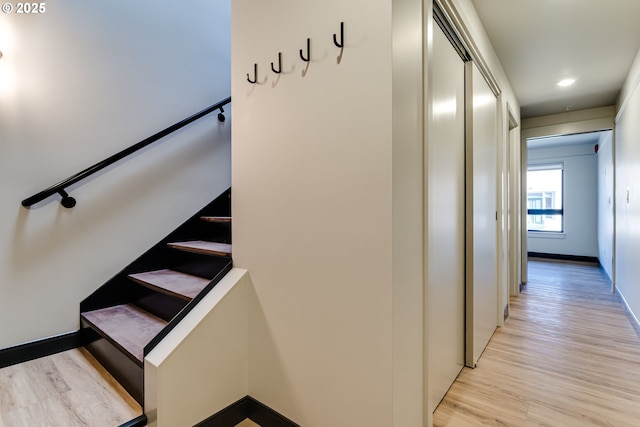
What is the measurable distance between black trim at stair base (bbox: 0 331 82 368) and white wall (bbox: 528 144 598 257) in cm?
788

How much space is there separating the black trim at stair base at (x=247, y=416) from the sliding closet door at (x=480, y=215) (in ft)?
4.31

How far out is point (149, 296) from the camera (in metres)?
1.99

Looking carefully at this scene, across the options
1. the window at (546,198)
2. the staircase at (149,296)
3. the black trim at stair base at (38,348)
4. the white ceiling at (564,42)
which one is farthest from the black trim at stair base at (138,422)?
the window at (546,198)

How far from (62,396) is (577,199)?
796 centimetres

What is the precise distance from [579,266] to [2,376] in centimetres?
763

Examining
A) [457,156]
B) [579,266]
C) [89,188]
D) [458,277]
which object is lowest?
[579,266]

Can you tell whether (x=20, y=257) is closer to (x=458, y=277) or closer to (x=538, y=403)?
(x=458, y=277)

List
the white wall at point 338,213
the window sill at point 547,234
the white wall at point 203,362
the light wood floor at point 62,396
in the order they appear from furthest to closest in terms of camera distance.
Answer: the window sill at point 547,234
the light wood floor at point 62,396
the white wall at point 203,362
the white wall at point 338,213

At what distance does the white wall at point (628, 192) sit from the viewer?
2.60m

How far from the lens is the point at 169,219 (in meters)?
2.40

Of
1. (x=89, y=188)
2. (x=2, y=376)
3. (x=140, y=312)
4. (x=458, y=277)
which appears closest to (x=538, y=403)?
(x=458, y=277)

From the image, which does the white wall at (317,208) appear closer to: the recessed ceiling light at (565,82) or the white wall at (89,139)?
the white wall at (89,139)

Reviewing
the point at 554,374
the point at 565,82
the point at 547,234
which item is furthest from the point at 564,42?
the point at 547,234

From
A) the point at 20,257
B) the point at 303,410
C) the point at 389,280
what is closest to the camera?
the point at 389,280
